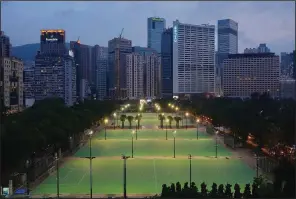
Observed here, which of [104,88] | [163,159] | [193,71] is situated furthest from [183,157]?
[104,88]

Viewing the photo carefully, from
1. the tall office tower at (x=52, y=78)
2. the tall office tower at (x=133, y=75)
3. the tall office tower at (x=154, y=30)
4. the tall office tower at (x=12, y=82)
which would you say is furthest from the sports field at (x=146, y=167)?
the tall office tower at (x=154, y=30)

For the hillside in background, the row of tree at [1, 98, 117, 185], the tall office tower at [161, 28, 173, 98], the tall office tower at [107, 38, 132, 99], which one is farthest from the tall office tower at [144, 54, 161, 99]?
the row of tree at [1, 98, 117, 185]

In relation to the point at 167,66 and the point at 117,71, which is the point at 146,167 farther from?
the point at 167,66

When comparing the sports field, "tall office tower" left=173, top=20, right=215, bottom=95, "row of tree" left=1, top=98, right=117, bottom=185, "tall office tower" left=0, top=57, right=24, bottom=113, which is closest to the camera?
"row of tree" left=1, top=98, right=117, bottom=185

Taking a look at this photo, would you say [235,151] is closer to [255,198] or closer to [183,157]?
[183,157]

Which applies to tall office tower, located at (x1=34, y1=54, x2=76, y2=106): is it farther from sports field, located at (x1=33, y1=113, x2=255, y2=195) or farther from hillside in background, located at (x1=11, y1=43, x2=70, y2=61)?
hillside in background, located at (x1=11, y1=43, x2=70, y2=61)

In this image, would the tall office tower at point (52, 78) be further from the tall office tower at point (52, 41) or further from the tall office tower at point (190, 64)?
the tall office tower at point (190, 64)
